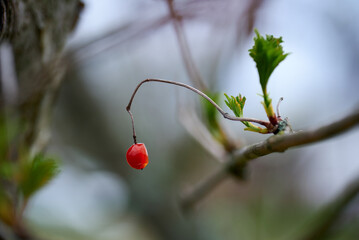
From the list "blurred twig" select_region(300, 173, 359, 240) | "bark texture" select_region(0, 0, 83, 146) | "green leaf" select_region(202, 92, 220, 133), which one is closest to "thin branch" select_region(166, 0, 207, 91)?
"green leaf" select_region(202, 92, 220, 133)

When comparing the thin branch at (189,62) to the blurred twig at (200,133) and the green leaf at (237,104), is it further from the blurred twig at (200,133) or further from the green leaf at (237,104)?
the green leaf at (237,104)

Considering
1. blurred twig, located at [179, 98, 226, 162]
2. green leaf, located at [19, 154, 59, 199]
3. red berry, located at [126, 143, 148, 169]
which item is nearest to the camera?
red berry, located at [126, 143, 148, 169]

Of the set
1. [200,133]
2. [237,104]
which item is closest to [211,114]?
[200,133]

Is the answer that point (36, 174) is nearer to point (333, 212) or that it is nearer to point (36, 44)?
point (36, 44)

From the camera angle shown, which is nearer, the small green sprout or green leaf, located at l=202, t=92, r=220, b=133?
the small green sprout

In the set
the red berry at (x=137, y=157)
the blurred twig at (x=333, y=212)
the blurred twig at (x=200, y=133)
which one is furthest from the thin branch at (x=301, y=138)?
the blurred twig at (x=333, y=212)

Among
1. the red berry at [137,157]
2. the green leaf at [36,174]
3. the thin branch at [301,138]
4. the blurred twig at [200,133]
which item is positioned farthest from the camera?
the blurred twig at [200,133]

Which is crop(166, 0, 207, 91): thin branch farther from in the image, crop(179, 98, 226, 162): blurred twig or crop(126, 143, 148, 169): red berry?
crop(126, 143, 148, 169): red berry
